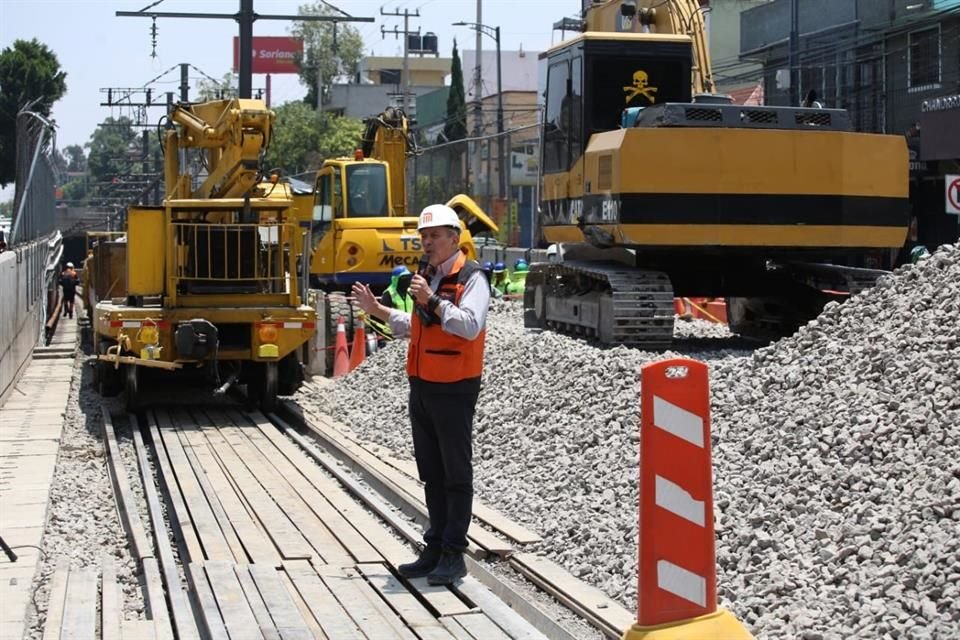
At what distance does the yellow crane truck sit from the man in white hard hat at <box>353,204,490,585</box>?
793 cm

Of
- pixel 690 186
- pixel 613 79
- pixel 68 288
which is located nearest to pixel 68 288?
pixel 68 288

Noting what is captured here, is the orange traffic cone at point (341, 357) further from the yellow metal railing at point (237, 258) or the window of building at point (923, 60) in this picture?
the window of building at point (923, 60)

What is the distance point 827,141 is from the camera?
621 inches

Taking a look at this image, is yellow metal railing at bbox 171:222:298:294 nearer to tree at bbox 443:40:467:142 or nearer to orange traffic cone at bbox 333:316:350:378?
orange traffic cone at bbox 333:316:350:378

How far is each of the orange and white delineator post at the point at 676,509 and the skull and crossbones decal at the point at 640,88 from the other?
11855 mm

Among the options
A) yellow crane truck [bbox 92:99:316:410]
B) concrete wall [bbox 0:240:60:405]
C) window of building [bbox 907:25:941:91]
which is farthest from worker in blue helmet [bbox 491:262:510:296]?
yellow crane truck [bbox 92:99:316:410]

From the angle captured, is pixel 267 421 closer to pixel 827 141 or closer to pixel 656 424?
pixel 827 141

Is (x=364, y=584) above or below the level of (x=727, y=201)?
below

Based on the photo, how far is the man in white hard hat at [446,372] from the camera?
803cm

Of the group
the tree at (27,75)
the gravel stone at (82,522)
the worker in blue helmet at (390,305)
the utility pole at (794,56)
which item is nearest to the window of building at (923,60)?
the utility pole at (794,56)

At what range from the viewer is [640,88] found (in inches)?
684

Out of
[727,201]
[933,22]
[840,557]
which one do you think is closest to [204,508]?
[840,557]

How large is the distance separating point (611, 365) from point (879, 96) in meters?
27.0

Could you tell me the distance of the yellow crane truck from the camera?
52.8ft
